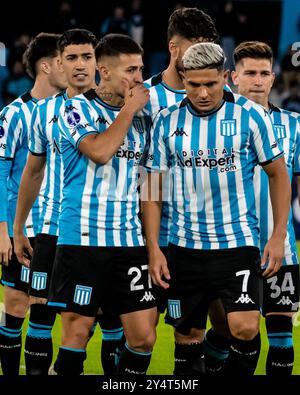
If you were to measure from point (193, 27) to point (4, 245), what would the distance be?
1.69 meters

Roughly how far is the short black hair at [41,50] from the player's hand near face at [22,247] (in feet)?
4.21

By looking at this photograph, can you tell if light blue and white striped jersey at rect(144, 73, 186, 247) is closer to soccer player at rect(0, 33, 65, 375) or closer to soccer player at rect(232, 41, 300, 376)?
soccer player at rect(232, 41, 300, 376)

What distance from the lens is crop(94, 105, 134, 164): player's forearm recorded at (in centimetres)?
493

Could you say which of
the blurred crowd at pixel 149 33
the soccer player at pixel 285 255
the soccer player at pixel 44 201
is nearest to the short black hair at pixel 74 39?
the soccer player at pixel 44 201

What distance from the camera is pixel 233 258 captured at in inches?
206

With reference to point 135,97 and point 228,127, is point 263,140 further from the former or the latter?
point 135,97

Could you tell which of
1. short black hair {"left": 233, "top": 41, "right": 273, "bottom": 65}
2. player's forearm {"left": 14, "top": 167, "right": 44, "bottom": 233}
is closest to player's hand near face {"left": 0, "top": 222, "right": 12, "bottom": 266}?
player's forearm {"left": 14, "top": 167, "right": 44, "bottom": 233}

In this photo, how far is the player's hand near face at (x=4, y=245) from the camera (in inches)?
233

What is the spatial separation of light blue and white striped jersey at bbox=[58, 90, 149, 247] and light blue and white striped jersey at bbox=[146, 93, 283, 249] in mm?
228

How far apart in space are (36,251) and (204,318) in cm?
109

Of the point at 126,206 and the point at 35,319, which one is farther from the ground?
the point at 126,206

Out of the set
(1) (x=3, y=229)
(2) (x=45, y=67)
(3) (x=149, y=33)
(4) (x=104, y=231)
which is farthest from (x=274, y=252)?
(3) (x=149, y=33)

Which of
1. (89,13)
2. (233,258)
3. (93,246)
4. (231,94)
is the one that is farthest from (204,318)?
(89,13)

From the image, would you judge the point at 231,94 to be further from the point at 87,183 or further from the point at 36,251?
the point at 36,251
